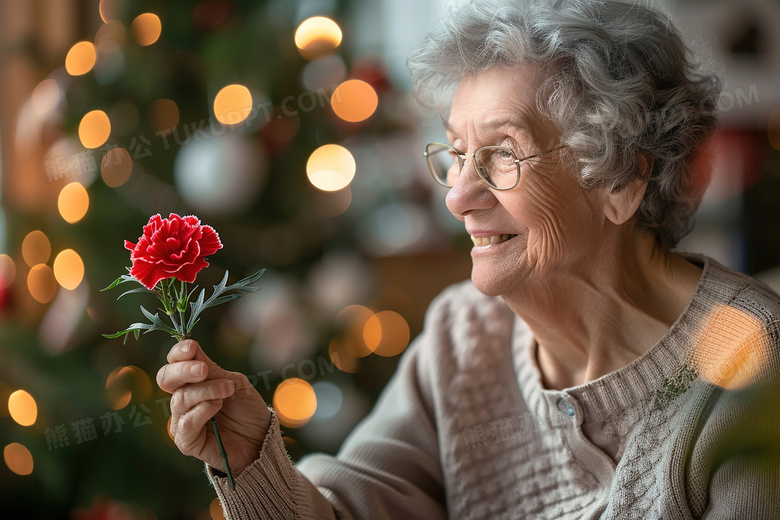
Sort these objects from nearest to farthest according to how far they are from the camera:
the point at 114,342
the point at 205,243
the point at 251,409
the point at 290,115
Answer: the point at 205,243 < the point at 251,409 < the point at 114,342 < the point at 290,115

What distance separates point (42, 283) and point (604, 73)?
1.35m

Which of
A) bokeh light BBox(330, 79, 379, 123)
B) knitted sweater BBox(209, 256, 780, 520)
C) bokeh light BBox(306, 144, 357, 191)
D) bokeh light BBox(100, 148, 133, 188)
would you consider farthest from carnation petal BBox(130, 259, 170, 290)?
bokeh light BBox(330, 79, 379, 123)

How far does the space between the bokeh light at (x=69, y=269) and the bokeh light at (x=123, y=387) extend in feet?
0.73

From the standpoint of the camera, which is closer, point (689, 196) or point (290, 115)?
point (689, 196)

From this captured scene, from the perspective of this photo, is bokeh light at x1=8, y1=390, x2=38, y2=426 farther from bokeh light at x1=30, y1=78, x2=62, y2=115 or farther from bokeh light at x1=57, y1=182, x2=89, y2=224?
bokeh light at x1=30, y1=78, x2=62, y2=115

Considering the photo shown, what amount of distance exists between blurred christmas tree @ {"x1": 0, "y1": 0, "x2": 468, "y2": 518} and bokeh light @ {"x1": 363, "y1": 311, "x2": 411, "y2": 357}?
0.43 ft

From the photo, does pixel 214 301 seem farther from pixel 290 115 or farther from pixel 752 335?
pixel 290 115

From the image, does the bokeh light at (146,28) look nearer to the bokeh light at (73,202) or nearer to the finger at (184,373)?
the bokeh light at (73,202)

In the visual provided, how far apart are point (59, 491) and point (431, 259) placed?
1402 millimetres

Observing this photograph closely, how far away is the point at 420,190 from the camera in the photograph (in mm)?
2279

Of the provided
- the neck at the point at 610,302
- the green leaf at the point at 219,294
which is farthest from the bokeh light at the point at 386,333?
the green leaf at the point at 219,294

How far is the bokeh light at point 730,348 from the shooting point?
0.87 m

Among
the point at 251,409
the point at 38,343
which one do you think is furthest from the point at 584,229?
the point at 38,343

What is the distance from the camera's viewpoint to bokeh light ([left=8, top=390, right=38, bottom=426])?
146 centimetres
